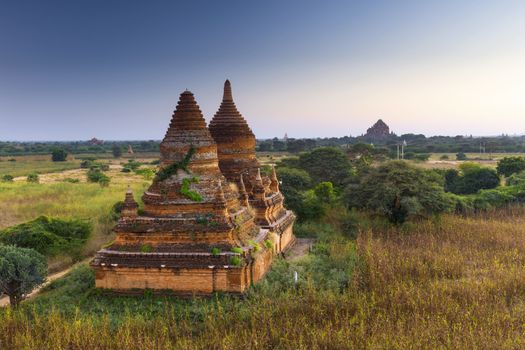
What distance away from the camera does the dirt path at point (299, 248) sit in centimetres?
1927

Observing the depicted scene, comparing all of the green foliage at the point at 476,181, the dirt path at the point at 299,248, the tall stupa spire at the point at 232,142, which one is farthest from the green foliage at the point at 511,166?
the tall stupa spire at the point at 232,142

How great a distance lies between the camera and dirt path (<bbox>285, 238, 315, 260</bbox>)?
1927 cm

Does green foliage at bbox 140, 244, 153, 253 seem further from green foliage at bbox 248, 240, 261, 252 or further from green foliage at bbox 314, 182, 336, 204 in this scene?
green foliage at bbox 314, 182, 336, 204

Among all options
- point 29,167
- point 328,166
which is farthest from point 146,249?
point 29,167

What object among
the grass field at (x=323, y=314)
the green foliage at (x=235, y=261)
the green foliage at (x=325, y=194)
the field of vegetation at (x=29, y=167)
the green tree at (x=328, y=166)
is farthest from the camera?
the field of vegetation at (x=29, y=167)

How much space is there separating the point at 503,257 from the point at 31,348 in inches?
615

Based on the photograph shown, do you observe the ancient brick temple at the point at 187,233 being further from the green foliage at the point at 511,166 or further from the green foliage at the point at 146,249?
the green foliage at the point at 511,166

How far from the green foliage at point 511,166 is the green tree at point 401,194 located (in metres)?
21.9

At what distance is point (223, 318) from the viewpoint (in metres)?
11.1

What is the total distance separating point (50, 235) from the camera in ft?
65.9

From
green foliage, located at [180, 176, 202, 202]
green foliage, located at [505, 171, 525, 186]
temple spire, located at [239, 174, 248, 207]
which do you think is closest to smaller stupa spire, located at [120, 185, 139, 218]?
green foliage, located at [180, 176, 202, 202]

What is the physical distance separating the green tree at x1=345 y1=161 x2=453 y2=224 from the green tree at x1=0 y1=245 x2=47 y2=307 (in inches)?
681

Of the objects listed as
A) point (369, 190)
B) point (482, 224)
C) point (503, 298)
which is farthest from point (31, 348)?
point (482, 224)

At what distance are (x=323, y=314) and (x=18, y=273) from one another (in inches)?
341
